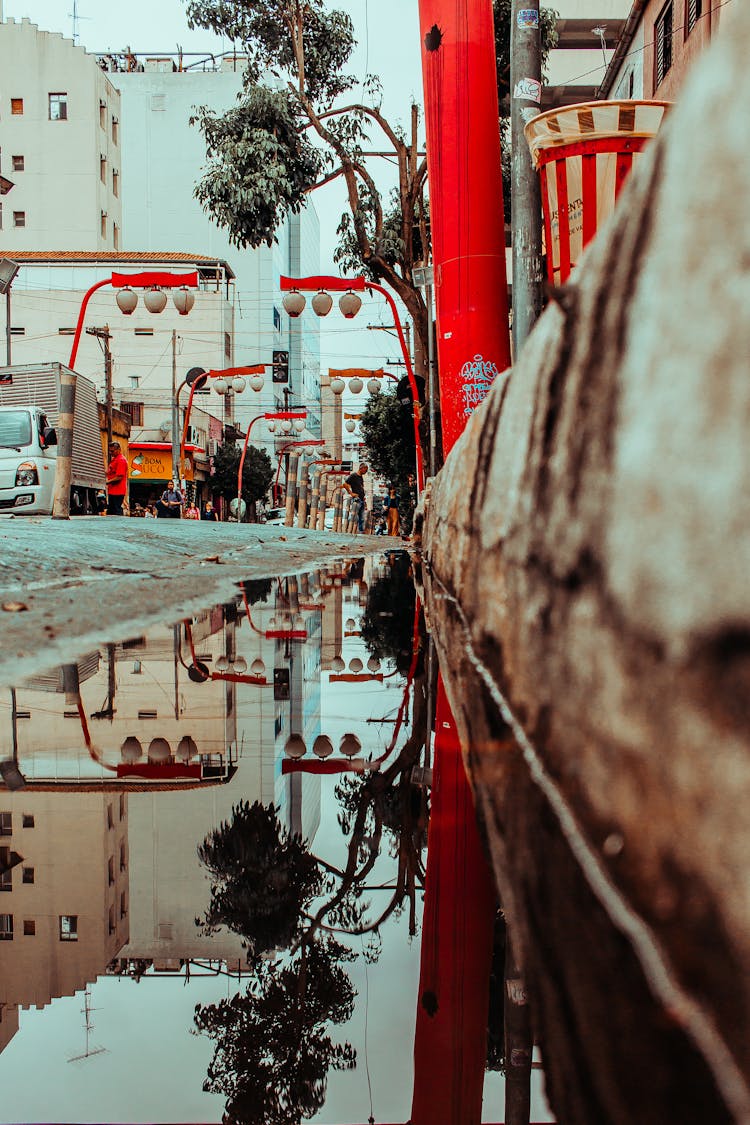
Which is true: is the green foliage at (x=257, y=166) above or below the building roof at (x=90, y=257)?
below

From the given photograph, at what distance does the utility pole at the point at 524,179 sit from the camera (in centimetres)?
603

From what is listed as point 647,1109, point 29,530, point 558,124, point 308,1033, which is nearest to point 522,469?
point 308,1033

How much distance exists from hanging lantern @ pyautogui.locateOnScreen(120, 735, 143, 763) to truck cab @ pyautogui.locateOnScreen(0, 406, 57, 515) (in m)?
13.0

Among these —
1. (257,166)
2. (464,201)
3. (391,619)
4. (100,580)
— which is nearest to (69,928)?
(391,619)

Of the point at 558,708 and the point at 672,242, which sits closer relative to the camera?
the point at 672,242

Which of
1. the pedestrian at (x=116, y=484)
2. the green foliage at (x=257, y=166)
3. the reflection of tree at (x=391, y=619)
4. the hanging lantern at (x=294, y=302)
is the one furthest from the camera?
the pedestrian at (x=116, y=484)

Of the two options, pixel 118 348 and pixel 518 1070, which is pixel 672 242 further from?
pixel 118 348

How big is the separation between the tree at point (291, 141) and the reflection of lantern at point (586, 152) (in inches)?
315

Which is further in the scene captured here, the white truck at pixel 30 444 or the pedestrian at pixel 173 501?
the pedestrian at pixel 173 501

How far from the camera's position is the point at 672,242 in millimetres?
1047

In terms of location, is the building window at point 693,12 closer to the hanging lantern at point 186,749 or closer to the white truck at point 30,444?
the white truck at point 30,444

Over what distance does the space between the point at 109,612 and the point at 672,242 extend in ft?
9.44

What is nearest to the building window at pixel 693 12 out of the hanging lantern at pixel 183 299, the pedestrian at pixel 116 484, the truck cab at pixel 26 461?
the hanging lantern at pixel 183 299

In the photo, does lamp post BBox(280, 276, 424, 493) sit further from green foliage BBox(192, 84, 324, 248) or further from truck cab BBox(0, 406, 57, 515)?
truck cab BBox(0, 406, 57, 515)
